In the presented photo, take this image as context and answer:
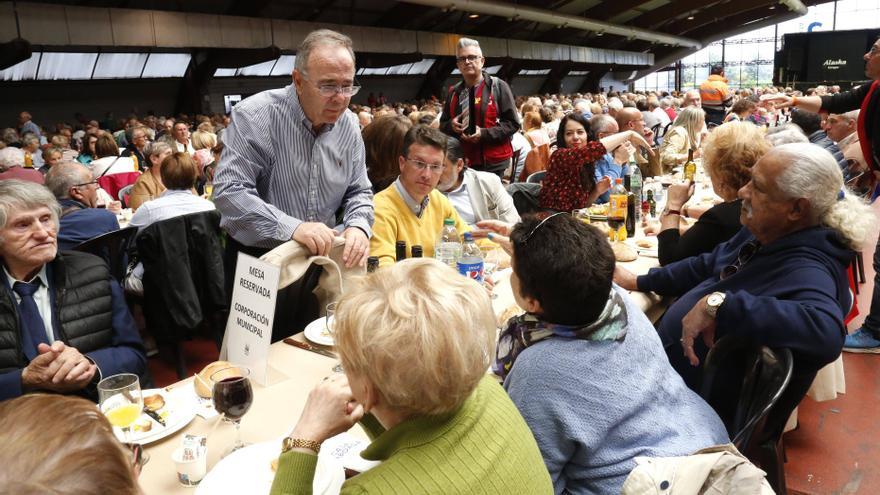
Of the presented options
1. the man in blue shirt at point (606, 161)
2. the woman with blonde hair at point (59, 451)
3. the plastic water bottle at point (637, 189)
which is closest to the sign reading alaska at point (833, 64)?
the man in blue shirt at point (606, 161)

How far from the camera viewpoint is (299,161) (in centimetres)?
244

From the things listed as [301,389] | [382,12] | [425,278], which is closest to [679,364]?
[301,389]

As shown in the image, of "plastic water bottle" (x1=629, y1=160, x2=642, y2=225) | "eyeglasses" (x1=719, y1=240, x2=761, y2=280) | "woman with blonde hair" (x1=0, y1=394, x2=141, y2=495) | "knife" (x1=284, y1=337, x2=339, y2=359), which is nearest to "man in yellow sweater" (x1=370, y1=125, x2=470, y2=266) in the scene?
"knife" (x1=284, y1=337, x2=339, y2=359)

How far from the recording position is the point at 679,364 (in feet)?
7.50

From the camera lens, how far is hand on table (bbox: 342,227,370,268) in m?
2.22

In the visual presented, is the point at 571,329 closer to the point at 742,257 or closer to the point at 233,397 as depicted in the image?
the point at 233,397

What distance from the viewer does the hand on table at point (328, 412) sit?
116 centimetres

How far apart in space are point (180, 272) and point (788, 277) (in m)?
2.81

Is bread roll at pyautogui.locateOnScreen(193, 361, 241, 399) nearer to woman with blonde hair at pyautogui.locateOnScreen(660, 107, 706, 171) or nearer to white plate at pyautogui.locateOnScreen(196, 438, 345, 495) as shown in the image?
white plate at pyautogui.locateOnScreen(196, 438, 345, 495)

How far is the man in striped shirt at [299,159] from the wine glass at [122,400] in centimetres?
76

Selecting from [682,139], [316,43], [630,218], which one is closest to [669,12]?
[682,139]

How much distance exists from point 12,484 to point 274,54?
1628 cm

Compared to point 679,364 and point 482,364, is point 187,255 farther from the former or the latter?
point 482,364

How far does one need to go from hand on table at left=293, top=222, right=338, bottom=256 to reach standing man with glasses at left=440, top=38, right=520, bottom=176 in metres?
3.02
